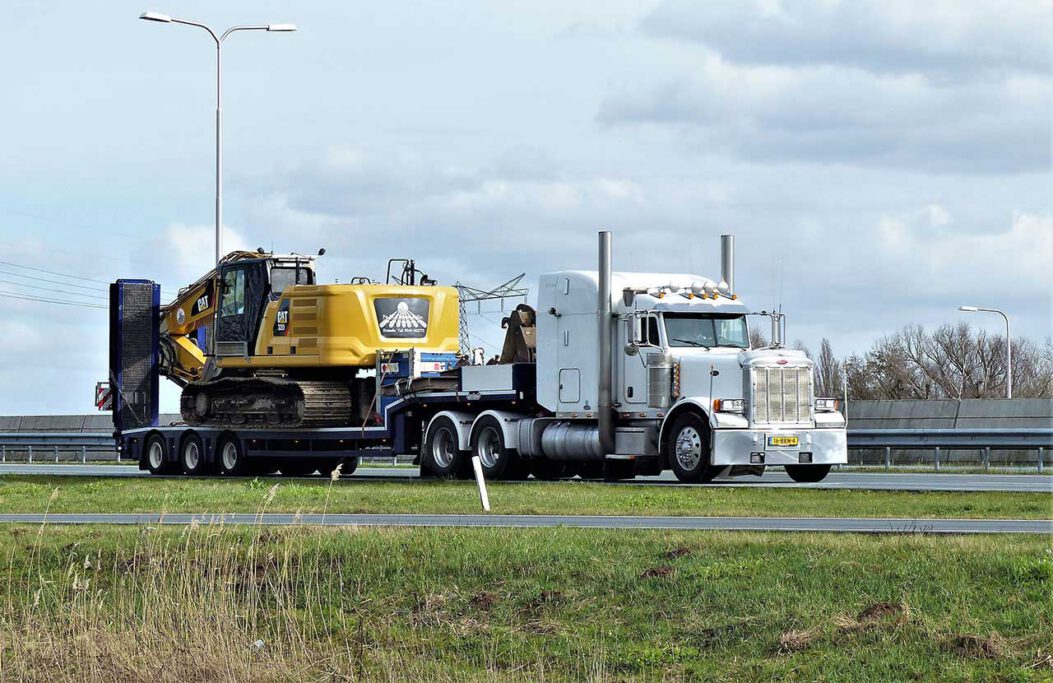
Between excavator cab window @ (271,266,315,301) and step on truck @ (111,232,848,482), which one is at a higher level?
excavator cab window @ (271,266,315,301)

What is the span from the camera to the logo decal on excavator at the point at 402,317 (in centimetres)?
3666

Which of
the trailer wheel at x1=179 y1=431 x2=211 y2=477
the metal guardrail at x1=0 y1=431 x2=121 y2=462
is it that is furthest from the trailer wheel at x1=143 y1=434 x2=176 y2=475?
the metal guardrail at x1=0 y1=431 x2=121 y2=462

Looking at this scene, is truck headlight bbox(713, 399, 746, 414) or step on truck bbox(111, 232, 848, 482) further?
step on truck bbox(111, 232, 848, 482)

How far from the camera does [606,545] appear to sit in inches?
677

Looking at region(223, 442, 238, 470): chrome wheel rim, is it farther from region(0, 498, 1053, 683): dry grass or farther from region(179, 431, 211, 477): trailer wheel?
region(0, 498, 1053, 683): dry grass

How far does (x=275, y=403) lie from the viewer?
1449 inches

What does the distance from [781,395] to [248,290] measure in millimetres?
13934

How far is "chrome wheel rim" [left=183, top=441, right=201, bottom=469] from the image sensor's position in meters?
39.2

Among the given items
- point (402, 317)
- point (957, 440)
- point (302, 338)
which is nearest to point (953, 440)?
point (957, 440)

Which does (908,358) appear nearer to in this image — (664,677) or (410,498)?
(410,498)

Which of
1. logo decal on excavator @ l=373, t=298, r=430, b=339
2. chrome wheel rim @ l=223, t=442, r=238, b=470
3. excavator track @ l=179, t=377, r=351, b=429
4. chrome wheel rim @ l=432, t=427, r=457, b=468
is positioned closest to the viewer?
chrome wheel rim @ l=432, t=427, r=457, b=468

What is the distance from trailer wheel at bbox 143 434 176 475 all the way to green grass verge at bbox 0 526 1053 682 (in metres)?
22.3

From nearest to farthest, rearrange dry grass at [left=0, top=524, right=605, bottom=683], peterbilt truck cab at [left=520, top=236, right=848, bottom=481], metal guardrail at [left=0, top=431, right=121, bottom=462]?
dry grass at [left=0, top=524, right=605, bottom=683]
peterbilt truck cab at [left=520, top=236, right=848, bottom=481]
metal guardrail at [left=0, top=431, right=121, bottom=462]

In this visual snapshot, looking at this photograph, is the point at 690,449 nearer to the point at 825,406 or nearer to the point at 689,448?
the point at 689,448
